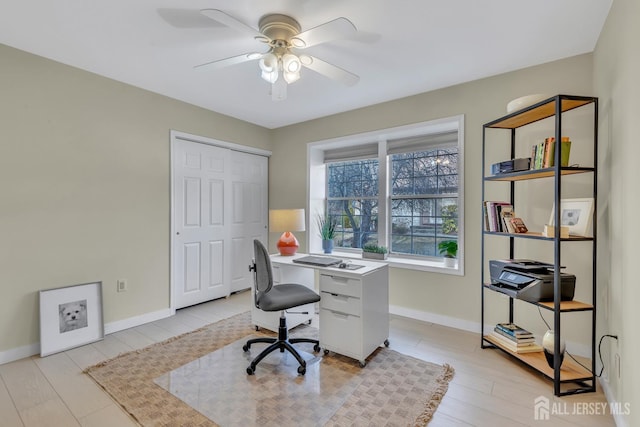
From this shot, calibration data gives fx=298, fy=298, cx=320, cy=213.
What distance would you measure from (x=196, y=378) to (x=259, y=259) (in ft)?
3.05

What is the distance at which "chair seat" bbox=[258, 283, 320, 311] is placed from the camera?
2.14 m

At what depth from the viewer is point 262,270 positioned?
2.18 meters

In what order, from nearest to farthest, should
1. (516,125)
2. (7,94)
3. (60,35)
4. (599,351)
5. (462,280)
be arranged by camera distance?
(599,351) → (60,35) → (7,94) → (516,125) → (462,280)

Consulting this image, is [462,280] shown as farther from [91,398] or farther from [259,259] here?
[91,398]

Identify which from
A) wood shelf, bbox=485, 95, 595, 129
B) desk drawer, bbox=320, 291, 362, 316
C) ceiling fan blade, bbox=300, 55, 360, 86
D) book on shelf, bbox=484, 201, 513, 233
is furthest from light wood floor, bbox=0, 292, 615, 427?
ceiling fan blade, bbox=300, 55, 360, 86

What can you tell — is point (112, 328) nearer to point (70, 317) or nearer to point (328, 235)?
point (70, 317)

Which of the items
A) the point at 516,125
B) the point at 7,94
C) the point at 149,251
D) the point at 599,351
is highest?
the point at 7,94

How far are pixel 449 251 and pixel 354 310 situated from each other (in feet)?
4.76

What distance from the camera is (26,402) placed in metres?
1.84

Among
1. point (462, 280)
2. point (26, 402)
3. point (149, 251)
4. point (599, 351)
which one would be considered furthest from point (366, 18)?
point (26, 402)

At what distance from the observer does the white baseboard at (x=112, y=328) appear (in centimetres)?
232

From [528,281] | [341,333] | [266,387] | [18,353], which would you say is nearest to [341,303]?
[341,333]

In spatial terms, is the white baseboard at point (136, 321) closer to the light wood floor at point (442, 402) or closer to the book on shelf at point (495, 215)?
the light wood floor at point (442, 402)

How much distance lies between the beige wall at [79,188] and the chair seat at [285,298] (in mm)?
1691
